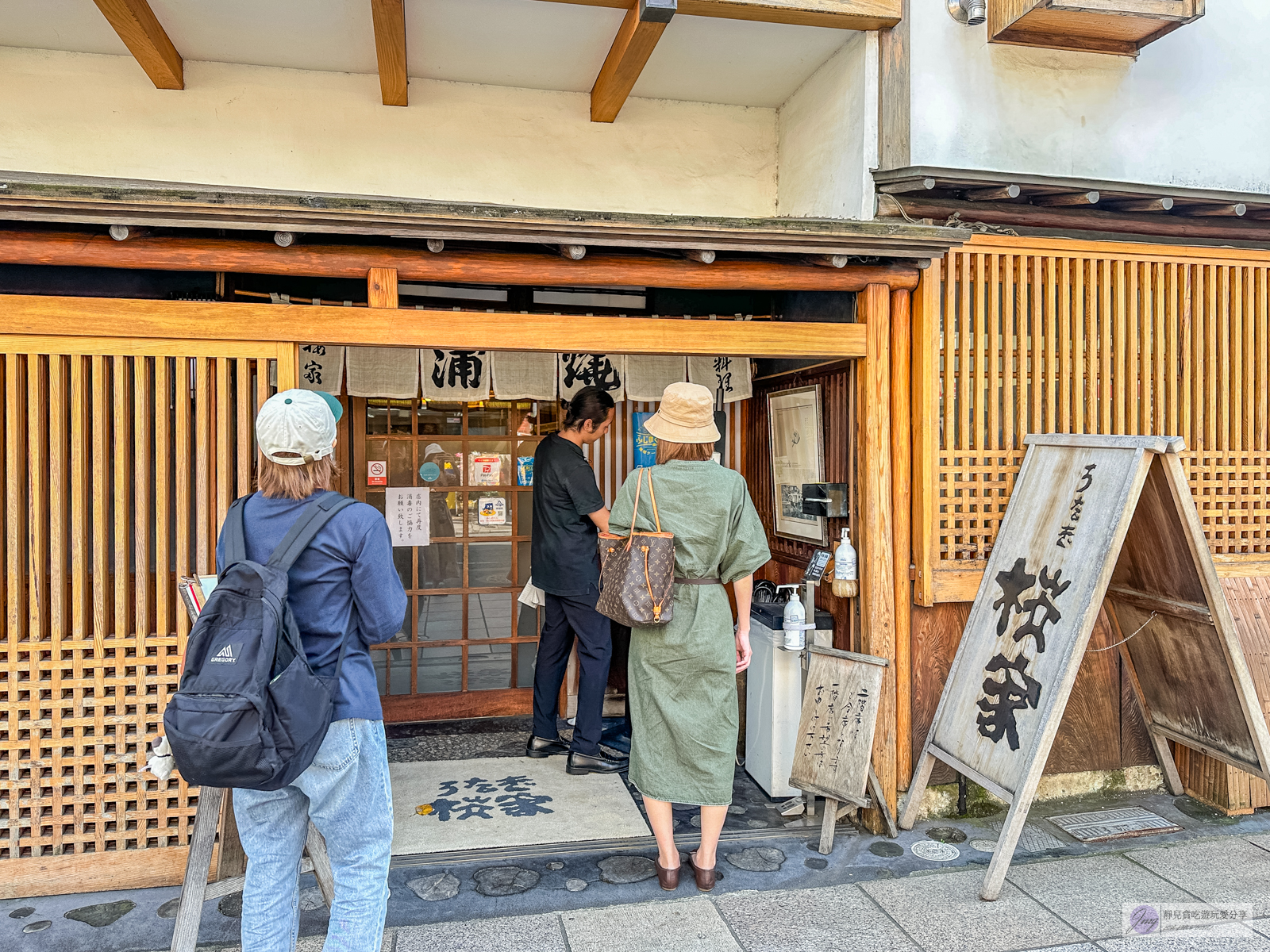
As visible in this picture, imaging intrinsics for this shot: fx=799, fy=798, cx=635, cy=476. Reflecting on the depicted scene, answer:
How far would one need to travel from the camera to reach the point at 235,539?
2594mm

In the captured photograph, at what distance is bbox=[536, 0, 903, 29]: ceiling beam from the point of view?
4.80 m

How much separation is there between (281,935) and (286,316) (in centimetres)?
272

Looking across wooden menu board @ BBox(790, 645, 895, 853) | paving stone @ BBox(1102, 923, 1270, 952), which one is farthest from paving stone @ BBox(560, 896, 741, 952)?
paving stone @ BBox(1102, 923, 1270, 952)

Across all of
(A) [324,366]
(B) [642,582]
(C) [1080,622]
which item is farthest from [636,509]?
(A) [324,366]

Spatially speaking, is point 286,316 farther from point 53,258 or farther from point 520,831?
point 520,831

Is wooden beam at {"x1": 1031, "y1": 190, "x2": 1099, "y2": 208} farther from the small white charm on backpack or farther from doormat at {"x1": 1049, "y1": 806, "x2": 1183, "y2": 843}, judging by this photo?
the small white charm on backpack

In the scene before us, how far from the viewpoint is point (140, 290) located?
4.55m

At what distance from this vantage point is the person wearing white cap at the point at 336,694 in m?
2.58

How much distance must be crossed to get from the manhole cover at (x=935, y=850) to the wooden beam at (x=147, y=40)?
21.0 ft

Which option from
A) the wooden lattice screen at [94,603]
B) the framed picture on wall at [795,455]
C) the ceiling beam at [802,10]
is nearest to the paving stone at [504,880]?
the wooden lattice screen at [94,603]

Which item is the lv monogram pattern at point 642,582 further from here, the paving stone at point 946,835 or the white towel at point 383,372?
the white towel at point 383,372

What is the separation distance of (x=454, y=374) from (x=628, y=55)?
7.96 feet

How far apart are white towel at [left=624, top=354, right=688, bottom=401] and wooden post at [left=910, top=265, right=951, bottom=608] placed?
1910 millimetres

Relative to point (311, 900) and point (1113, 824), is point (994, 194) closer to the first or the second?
point (1113, 824)
